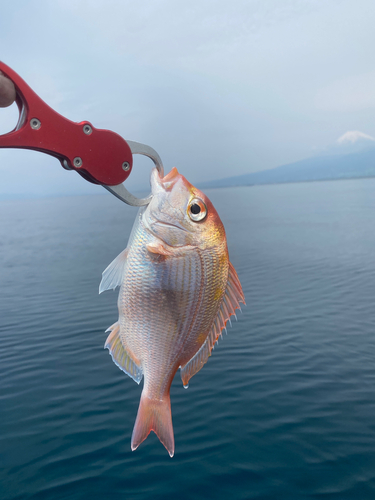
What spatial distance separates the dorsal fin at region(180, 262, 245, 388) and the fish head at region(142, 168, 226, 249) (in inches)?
10.9

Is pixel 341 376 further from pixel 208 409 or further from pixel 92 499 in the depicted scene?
pixel 92 499

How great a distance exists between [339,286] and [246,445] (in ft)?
40.9

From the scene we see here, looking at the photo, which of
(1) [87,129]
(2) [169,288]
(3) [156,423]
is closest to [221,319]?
(2) [169,288]

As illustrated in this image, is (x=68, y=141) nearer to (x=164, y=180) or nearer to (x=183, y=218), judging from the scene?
(x=164, y=180)

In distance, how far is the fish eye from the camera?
2.76 meters

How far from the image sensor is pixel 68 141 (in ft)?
8.11

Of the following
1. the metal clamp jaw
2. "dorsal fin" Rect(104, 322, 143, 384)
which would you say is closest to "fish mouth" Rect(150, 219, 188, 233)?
the metal clamp jaw

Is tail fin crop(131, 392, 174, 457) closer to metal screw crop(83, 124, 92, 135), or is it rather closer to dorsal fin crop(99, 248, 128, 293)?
dorsal fin crop(99, 248, 128, 293)

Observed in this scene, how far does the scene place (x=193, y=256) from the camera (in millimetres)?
2760

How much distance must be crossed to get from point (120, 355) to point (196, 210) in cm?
124

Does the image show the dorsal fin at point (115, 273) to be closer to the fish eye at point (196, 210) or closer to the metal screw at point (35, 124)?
the fish eye at point (196, 210)

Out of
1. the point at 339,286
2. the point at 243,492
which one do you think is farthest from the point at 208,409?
the point at 339,286

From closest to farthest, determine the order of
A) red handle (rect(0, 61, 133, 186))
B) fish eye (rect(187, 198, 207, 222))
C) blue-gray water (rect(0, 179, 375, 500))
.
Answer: red handle (rect(0, 61, 133, 186))
fish eye (rect(187, 198, 207, 222))
blue-gray water (rect(0, 179, 375, 500))

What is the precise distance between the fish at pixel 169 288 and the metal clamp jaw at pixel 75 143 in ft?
0.79
